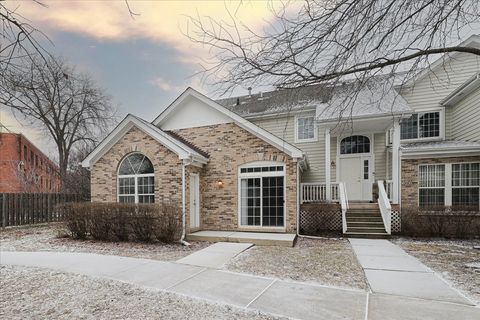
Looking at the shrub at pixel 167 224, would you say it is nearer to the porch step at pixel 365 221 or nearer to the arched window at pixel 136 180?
the arched window at pixel 136 180

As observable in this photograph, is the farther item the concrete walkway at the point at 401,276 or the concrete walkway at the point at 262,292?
the concrete walkway at the point at 401,276

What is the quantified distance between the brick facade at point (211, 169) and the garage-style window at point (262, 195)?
250 millimetres

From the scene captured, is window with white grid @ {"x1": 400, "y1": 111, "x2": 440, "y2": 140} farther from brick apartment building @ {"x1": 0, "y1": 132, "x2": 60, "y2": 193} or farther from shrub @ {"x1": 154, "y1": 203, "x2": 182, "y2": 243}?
brick apartment building @ {"x1": 0, "y1": 132, "x2": 60, "y2": 193}

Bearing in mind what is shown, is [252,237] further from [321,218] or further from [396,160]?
[396,160]

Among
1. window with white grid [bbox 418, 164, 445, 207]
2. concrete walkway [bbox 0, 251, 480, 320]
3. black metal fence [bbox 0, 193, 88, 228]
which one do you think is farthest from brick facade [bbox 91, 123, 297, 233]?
window with white grid [bbox 418, 164, 445, 207]

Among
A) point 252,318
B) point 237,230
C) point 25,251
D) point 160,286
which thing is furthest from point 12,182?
point 252,318

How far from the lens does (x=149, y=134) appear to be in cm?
1103

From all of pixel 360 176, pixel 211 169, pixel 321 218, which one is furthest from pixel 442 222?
pixel 211 169

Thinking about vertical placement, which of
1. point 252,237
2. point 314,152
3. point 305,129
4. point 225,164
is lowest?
point 252,237

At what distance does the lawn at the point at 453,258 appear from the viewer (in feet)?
17.4

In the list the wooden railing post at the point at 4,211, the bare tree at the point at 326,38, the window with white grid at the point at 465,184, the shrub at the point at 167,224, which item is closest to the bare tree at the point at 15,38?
the bare tree at the point at 326,38

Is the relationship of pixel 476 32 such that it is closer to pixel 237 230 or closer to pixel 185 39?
pixel 185 39

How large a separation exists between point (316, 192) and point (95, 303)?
34.0 feet

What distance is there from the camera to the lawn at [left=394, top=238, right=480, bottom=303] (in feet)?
17.4
